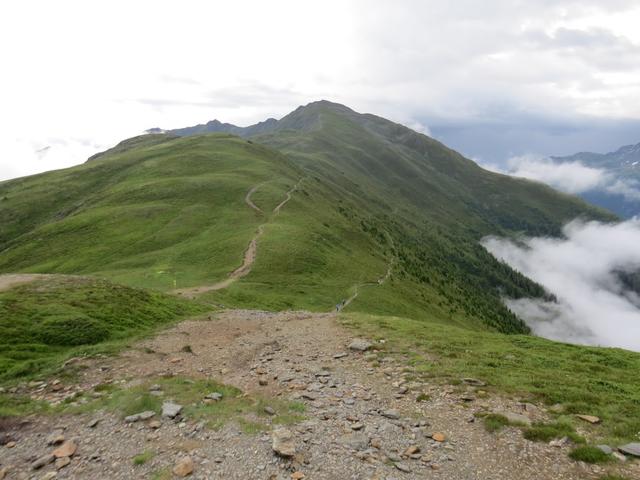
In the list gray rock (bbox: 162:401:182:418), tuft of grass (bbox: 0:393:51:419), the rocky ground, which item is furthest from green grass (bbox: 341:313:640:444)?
tuft of grass (bbox: 0:393:51:419)

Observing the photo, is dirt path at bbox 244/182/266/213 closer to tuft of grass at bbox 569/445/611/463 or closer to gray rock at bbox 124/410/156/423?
gray rock at bbox 124/410/156/423

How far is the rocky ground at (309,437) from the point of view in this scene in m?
14.1

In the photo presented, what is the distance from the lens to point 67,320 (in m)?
29.0

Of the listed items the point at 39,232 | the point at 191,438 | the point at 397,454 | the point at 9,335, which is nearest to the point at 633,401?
the point at 397,454

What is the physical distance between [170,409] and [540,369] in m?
20.0

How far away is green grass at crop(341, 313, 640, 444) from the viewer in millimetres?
17078

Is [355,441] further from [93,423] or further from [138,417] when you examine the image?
[93,423]

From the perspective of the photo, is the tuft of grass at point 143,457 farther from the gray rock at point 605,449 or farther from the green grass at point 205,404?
the gray rock at point 605,449

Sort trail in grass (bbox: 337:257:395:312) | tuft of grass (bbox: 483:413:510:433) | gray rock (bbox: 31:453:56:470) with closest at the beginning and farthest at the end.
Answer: gray rock (bbox: 31:453:56:470)
tuft of grass (bbox: 483:413:510:433)
trail in grass (bbox: 337:257:395:312)

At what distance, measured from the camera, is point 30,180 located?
15388cm

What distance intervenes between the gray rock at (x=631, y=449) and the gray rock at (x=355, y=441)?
29.8ft

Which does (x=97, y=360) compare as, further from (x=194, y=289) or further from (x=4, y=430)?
(x=194, y=289)

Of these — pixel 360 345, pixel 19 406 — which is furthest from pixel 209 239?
pixel 19 406

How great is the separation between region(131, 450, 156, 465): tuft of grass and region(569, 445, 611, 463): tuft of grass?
1500 cm
